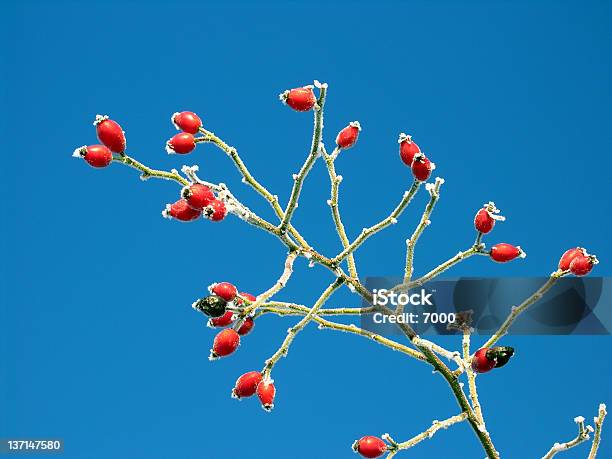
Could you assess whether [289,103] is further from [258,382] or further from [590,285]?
[590,285]

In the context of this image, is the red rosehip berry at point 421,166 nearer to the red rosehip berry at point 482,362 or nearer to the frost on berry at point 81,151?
the red rosehip berry at point 482,362

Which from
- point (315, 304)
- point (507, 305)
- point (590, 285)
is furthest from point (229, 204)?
point (590, 285)

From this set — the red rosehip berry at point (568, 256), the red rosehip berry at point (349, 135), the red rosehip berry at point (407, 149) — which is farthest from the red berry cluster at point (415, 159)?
the red rosehip berry at point (568, 256)

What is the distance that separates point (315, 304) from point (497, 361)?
1.70 feet

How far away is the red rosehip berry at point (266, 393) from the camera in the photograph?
7.10ft

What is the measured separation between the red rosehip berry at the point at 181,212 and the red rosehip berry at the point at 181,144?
0.20 meters

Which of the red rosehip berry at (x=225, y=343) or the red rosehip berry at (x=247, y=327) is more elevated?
the red rosehip berry at (x=247, y=327)

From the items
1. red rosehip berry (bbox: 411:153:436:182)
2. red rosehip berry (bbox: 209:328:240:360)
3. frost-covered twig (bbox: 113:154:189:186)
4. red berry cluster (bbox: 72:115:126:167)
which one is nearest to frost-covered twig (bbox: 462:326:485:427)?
red rosehip berry (bbox: 411:153:436:182)

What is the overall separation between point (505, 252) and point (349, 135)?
56cm

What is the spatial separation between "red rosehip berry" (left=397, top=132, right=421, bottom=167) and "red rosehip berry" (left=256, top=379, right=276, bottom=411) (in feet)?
2.37

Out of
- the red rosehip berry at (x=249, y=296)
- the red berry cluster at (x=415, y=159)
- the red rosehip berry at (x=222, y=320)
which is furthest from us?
the red rosehip berry at (x=249, y=296)

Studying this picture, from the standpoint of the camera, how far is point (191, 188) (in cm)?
198

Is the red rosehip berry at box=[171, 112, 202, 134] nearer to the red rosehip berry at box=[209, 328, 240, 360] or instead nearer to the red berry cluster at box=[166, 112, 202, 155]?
the red berry cluster at box=[166, 112, 202, 155]

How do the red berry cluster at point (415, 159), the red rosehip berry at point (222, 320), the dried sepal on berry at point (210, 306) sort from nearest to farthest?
the dried sepal on berry at point (210, 306) < the red berry cluster at point (415, 159) < the red rosehip berry at point (222, 320)
